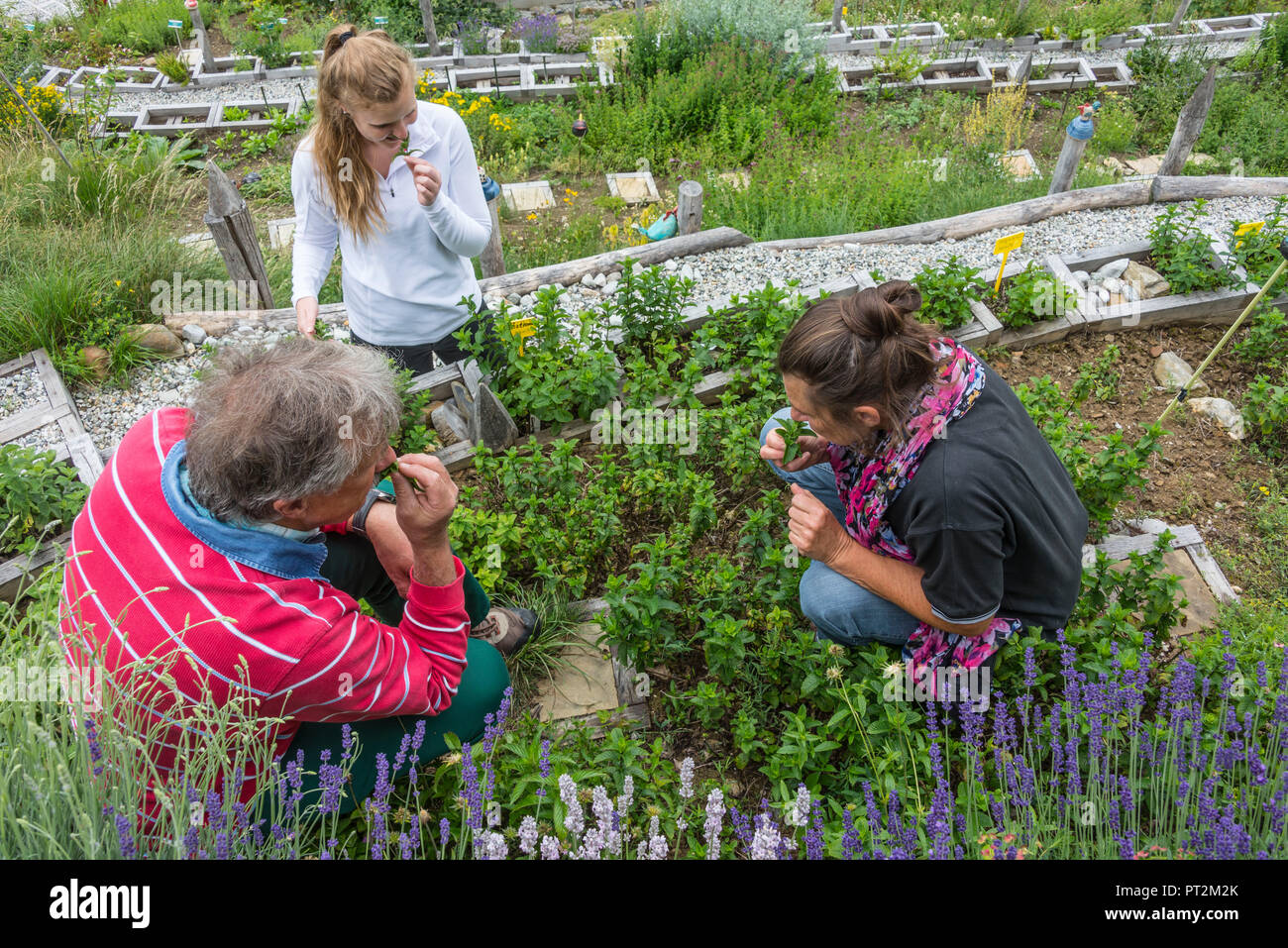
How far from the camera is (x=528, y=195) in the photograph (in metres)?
7.08

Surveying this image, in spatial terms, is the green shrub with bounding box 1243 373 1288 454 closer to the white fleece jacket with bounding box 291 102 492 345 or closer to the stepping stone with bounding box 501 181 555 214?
the white fleece jacket with bounding box 291 102 492 345

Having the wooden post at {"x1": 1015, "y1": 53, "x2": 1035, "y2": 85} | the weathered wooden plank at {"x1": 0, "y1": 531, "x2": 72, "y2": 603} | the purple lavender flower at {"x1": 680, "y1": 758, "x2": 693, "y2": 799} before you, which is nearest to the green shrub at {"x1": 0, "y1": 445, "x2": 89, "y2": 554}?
the weathered wooden plank at {"x1": 0, "y1": 531, "x2": 72, "y2": 603}

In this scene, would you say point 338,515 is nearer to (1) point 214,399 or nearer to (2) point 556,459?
(1) point 214,399

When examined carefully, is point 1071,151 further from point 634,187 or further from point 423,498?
point 423,498

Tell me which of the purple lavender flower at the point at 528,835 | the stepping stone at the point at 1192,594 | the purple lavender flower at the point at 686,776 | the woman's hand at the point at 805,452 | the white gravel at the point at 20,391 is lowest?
the stepping stone at the point at 1192,594

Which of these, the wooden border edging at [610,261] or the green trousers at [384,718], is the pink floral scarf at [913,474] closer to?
the green trousers at [384,718]

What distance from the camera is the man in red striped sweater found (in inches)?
69.0

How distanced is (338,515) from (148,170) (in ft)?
18.8

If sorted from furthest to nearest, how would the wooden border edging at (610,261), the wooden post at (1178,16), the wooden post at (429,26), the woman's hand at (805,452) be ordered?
the wooden post at (1178,16), the wooden post at (429,26), the wooden border edging at (610,261), the woman's hand at (805,452)

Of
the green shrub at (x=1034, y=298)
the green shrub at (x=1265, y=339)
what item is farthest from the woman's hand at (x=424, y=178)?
the green shrub at (x=1265, y=339)

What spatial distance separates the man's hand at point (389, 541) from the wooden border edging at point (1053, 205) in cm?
345

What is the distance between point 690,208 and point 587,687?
3235 mm

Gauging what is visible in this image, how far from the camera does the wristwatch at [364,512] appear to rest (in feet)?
8.07
